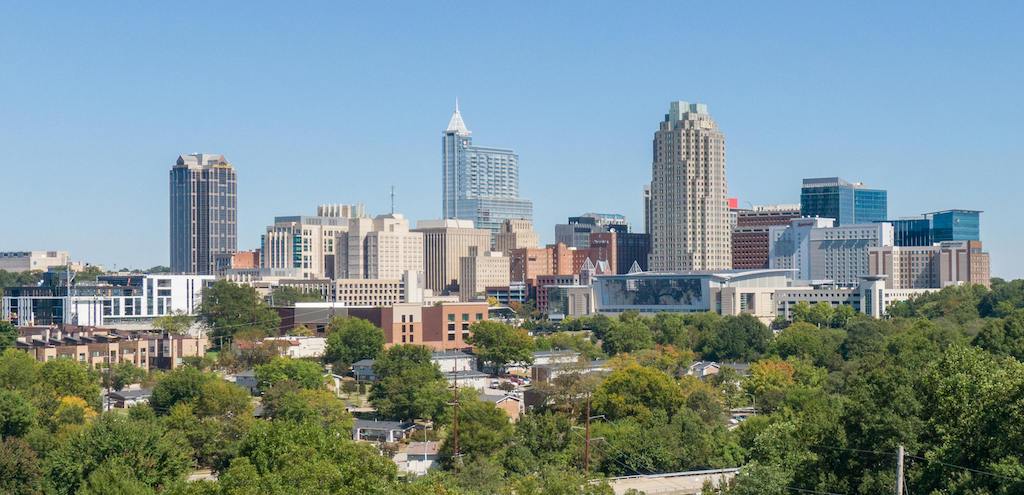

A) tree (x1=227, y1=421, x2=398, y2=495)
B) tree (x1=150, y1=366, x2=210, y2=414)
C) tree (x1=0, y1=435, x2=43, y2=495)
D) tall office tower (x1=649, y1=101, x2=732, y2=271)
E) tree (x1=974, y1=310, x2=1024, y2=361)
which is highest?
tall office tower (x1=649, y1=101, x2=732, y2=271)

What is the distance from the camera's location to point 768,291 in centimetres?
16100

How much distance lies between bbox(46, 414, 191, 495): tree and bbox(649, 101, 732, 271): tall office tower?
140716mm

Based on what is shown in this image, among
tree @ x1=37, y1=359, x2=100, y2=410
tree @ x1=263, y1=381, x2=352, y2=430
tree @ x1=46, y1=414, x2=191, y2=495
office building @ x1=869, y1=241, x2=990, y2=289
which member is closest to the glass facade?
office building @ x1=869, y1=241, x2=990, y2=289

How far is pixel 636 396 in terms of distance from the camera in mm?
69938

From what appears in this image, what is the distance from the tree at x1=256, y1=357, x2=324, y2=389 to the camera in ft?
269

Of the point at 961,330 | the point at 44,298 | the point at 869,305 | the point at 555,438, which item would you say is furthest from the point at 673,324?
the point at 555,438

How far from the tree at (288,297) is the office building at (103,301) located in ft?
25.9

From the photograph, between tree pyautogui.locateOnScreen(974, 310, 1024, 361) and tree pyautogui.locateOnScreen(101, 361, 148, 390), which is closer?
tree pyautogui.locateOnScreen(974, 310, 1024, 361)

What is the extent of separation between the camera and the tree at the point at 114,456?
4925cm

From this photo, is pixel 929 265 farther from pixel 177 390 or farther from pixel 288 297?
pixel 177 390

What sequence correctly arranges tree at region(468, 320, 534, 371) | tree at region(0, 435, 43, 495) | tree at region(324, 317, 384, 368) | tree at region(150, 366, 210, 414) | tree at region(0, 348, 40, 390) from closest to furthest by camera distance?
tree at region(0, 435, 43, 495)
tree at region(150, 366, 210, 414)
tree at region(0, 348, 40, 390)
tree at region(324, 317, 384, 368)
tree at region(468, 320, 534, 371)

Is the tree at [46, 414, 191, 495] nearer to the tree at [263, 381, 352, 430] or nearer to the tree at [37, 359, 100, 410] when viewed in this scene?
the tree at [263, 381, 352, 430]

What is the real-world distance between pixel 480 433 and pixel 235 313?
68.5m

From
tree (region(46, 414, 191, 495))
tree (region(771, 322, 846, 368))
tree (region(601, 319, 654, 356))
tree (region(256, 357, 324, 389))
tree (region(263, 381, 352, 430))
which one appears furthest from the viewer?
tree (region(601, 319, 654, 356))
